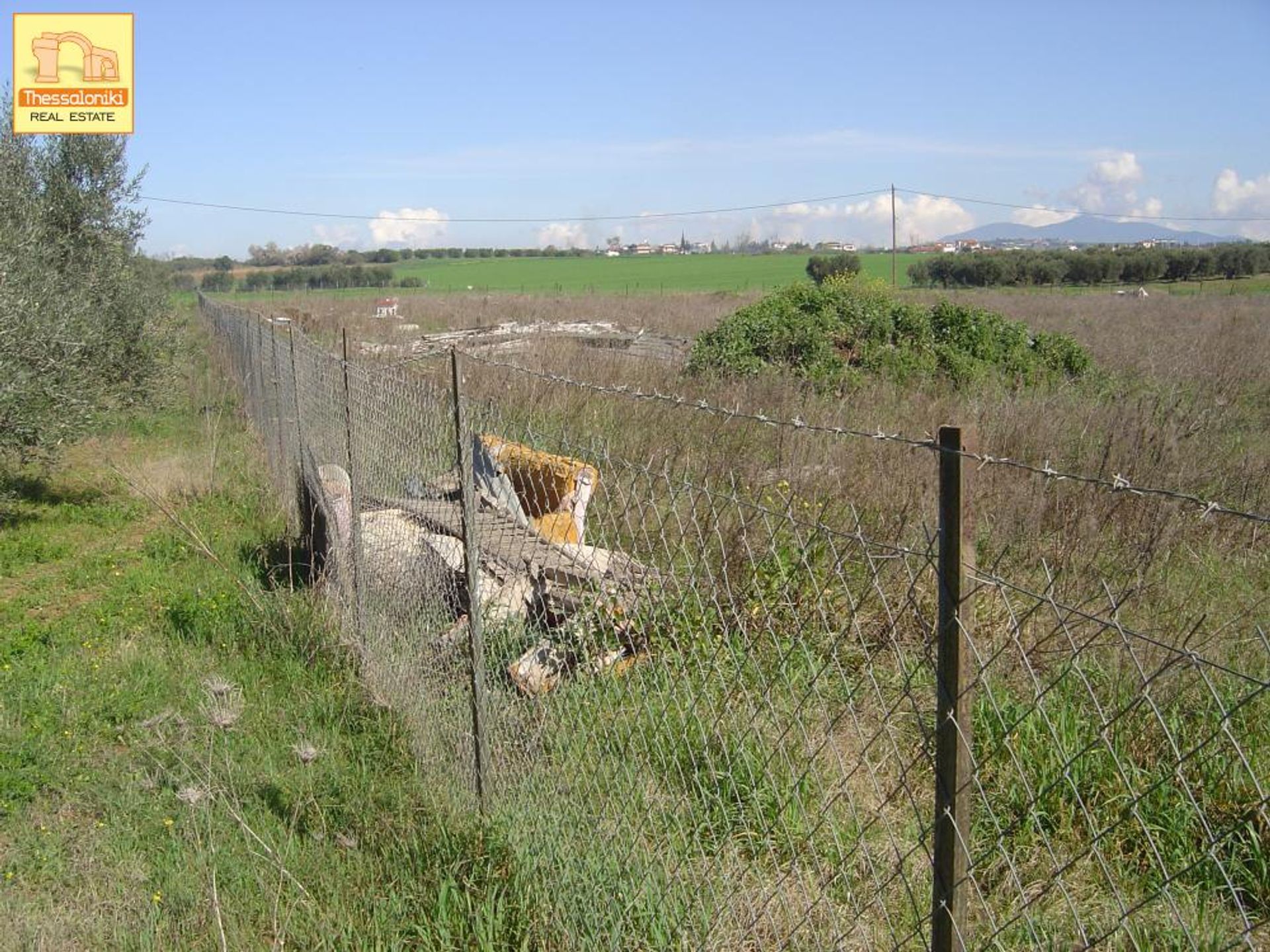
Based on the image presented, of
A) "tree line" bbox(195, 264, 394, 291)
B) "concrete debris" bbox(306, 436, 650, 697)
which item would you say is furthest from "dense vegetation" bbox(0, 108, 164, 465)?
"tree line" bbox(195, 264, 394, 291)

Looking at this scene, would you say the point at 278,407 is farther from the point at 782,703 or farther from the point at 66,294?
the point at 782,703

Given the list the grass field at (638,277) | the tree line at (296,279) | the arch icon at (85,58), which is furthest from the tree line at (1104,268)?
the arch icon at (85,58)

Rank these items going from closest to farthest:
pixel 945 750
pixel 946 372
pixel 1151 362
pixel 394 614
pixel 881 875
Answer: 1. pixel 945 750
2. pixel 881 875
3. pixel 394 614
4. pixel 946 372
5. pixel 1151 362

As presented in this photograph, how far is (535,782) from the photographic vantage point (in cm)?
341

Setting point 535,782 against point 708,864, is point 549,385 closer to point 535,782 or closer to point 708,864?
point 535,782

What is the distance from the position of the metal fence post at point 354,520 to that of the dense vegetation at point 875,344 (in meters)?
7.23

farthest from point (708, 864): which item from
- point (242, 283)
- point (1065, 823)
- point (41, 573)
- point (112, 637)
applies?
point (242, 283)

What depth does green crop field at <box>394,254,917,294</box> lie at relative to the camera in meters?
60.7

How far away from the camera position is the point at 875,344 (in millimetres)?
13453

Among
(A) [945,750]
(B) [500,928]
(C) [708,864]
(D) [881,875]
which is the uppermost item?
(A) [945,750]

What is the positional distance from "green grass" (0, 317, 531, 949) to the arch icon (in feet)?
36.1

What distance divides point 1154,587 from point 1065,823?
238 centimetres

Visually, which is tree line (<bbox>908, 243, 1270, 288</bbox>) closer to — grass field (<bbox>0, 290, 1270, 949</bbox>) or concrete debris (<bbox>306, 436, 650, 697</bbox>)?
grass field (<bbox>0, 290, 1270, 949</bbox>)

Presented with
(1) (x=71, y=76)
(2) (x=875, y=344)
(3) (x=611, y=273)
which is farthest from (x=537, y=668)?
(3) (x=611, y=273)
